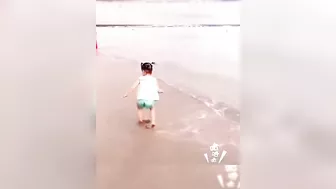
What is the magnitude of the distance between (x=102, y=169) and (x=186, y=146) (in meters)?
0.20

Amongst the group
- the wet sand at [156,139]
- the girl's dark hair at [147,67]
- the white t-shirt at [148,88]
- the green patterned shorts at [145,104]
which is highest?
the girl's dark hair at [147,67]

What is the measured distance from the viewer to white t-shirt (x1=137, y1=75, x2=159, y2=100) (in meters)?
1.00

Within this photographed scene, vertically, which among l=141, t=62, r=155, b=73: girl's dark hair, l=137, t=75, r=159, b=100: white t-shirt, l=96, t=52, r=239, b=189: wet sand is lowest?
l=96, t=52, r=239, b=189: wet sand

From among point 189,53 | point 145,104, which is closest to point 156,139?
point 145,104

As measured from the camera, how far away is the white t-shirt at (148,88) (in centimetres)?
100

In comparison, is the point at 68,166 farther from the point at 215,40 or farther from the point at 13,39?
the point at 215,40

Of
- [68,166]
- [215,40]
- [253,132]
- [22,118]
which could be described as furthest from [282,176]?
[22,118]

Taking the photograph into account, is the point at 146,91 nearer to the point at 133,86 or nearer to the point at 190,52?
the point at 133,86

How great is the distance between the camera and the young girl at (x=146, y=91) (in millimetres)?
996

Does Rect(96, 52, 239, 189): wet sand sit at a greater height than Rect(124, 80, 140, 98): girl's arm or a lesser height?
lesser

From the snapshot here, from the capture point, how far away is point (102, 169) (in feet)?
3.20

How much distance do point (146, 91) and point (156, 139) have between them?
Answer: 0.11 m

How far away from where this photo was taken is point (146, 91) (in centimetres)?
100

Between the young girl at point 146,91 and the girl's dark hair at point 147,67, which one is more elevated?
the girl's dark hair at point 147,67
